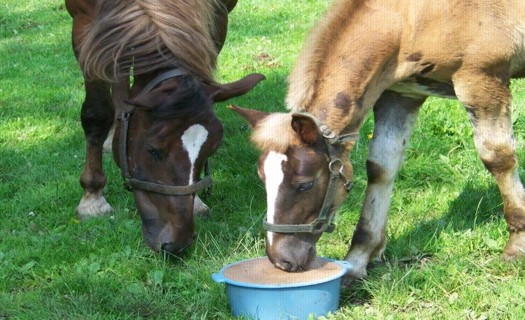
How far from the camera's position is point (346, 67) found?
4199 mm

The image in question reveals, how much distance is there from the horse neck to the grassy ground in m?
0.90

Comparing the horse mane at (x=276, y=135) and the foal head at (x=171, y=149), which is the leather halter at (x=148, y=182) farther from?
the horse mane at (x=276, y=135)

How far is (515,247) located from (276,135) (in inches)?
59.4

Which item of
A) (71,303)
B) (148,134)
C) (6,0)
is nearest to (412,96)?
(148,134)

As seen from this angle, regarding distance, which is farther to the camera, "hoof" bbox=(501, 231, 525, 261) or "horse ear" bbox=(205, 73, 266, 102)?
"horse ear" bbox=(205, 73, 266, 102)

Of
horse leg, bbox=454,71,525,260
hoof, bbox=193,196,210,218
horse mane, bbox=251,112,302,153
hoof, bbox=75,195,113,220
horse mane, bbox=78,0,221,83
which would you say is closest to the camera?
horse mane, bbox=251,112,302,153

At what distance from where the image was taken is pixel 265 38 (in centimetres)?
1010

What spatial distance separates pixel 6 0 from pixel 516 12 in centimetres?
1083

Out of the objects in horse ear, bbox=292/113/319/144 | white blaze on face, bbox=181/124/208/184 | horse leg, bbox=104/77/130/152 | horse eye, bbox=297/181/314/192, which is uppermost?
horse ear, bbox=292/113/319/144

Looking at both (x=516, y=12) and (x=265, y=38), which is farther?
(x=265, y=38)

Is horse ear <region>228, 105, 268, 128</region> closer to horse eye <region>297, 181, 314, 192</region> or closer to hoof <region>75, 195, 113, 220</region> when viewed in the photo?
horse eye <region>297, 181, 314, 192</region>

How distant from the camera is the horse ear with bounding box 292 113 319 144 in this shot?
388cm

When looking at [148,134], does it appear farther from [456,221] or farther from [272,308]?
[456,221]

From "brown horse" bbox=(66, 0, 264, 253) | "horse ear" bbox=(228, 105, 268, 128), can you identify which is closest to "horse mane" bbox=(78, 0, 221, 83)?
"brown horse" bbox=(66, 0, 264, 253)
